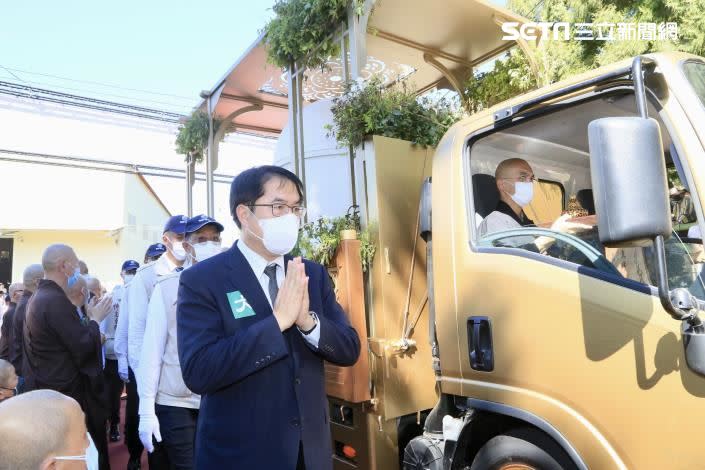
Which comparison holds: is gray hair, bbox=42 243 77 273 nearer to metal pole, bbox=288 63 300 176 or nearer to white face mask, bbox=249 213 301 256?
metal pole, bbox=288 63 300 176

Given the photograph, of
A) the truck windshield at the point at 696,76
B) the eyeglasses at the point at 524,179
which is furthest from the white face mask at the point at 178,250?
the truck windshield at the point at 696,76

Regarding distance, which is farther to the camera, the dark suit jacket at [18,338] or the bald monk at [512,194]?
the dark suit jacket at [18,338]

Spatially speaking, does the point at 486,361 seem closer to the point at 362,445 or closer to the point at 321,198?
the point at 362,445

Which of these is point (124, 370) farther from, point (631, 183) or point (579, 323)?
Result: point (631, 183)

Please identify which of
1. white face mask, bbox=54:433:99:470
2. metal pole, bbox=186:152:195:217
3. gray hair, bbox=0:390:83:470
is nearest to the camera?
gray hair, bbox=0:390:83:470

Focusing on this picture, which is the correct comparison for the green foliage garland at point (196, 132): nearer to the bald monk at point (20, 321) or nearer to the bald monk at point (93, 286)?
the bald monk at point (93, 286)

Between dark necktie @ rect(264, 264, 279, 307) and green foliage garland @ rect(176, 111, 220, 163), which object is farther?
green foliage garland @ rect(176, 111, 220, 163)

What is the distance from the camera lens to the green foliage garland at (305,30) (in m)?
4.12

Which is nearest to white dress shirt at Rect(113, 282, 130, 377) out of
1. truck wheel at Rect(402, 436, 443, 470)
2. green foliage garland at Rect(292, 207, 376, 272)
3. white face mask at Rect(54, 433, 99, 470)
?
green foliage garland at Rect(292, 207, 376, 272)

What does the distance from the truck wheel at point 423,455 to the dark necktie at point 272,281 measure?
4.00 feet

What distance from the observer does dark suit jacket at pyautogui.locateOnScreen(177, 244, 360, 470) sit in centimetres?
175

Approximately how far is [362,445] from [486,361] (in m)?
1.10

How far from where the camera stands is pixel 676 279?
5.86 ft

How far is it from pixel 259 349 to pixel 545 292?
116 cm
